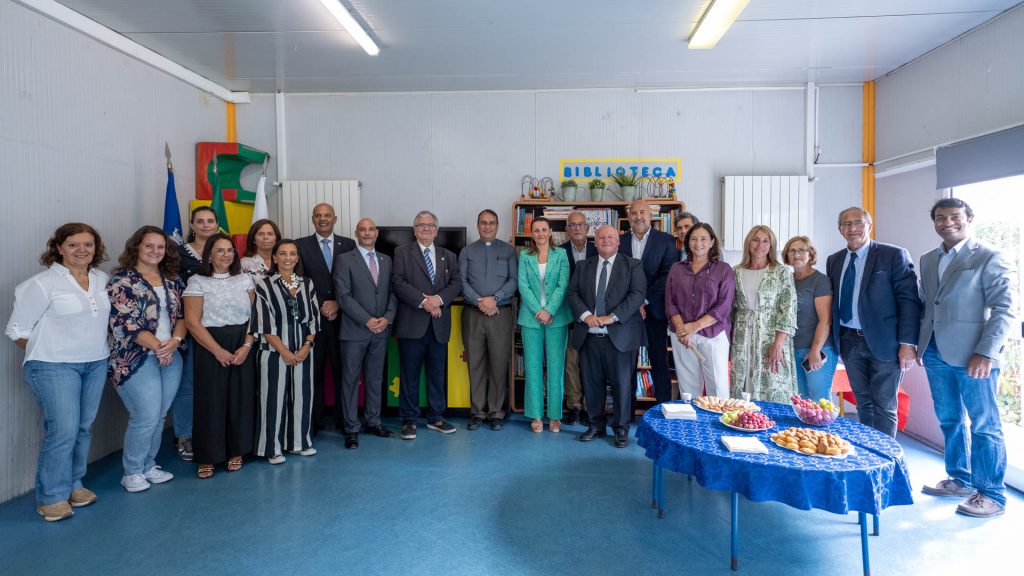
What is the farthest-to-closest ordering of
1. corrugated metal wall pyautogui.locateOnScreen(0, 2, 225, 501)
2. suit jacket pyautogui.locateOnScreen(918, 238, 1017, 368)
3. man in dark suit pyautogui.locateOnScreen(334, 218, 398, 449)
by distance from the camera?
man in dark suit pyautogui.locateOnScreen(334, 218, 398, 449)
corrugated metal wall pyautogui.locateOnScreen(0, 2, 225, 501)
suit jacket pyautogui.locateOnScreen(918, 238, 1017, 368)

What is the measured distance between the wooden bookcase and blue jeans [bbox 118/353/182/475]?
2.80 meters

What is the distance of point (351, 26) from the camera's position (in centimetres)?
389

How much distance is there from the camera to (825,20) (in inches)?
159

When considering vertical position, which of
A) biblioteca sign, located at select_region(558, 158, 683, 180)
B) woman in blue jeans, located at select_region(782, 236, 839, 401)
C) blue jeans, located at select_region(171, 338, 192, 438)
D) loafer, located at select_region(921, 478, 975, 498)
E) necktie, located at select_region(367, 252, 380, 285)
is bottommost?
loafer, located at select_region(921, 478, 975, 498)

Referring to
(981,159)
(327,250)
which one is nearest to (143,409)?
(327,250)

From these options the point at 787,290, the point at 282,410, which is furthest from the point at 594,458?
the point at 282,410

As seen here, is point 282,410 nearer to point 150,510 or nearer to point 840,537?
point 150,510

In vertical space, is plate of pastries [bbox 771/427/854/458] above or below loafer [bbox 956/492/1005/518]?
above

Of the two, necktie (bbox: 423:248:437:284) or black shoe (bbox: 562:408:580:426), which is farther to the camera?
black shoe (bbox: 562:408:580:426)

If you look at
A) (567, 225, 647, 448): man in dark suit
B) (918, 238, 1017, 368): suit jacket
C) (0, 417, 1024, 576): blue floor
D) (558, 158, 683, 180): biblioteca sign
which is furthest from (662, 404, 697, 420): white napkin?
(558, 158, 683, 180): biblioteca sign

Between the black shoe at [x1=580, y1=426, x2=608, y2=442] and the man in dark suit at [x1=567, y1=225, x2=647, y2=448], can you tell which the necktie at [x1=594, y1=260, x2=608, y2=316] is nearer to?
the man in dark suit at [x1=567, y1=225, x2=647, y2=448]

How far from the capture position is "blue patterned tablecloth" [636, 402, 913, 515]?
2.26 m

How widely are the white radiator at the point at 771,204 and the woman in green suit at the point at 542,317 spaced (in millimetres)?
2040

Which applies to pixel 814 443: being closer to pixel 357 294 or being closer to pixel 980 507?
pixel 980 507
